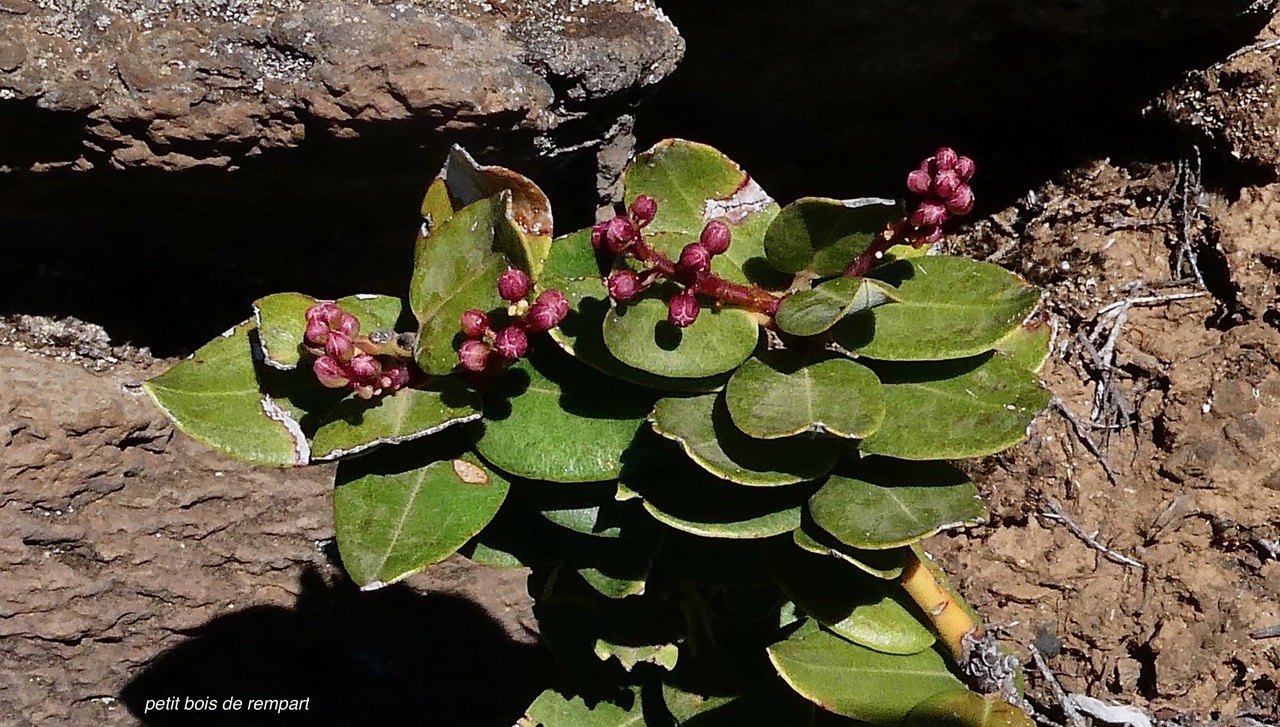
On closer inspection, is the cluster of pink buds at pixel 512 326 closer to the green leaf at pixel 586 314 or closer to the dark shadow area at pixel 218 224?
the green leaf at pixel 586 314

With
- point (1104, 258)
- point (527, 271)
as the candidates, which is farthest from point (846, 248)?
point (1104, 258)

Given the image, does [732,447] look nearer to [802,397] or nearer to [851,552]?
[802,397]

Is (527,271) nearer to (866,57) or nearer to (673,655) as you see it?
(673,655)

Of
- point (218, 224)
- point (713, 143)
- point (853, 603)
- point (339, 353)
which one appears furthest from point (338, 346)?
point (713, 143)

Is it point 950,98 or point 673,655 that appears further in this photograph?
point 950,98

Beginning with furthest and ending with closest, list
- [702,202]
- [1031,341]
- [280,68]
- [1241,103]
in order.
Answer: [1241,103] < [280,68] < [1031,341] < [702,202]

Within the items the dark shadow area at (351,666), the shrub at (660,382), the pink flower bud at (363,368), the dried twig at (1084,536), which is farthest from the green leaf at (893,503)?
the dark shadow area at (351,666)

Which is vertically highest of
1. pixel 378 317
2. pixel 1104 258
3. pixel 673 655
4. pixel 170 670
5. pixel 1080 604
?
pixel 378 317

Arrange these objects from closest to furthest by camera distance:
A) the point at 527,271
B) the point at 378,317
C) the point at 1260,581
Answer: the point at 527,271
the point at 378,317
the point at 1260,581
